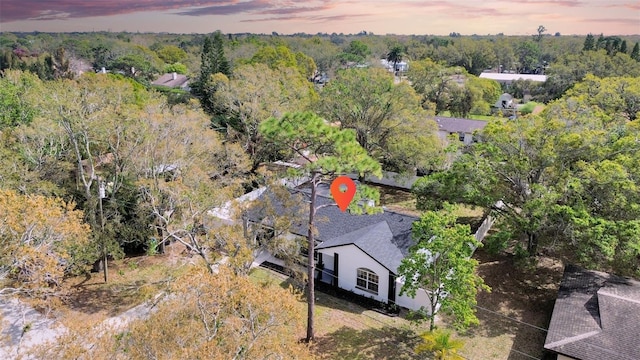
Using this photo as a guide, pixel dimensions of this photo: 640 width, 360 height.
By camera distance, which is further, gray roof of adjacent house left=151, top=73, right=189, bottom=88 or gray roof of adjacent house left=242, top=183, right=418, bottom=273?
gray roof of adjacent house left=151, top=73, right=189, bottom=88

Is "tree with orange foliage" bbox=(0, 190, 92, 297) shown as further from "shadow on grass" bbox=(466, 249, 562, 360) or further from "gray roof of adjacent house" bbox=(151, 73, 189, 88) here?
"gray roof of adjacent house" bbox=(151, 73, 189, 88)

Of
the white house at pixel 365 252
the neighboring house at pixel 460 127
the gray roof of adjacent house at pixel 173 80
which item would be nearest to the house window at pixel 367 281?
the white house at pixel 365 252

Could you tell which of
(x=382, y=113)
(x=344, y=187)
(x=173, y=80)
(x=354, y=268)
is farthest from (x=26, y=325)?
(x=173, y=80)

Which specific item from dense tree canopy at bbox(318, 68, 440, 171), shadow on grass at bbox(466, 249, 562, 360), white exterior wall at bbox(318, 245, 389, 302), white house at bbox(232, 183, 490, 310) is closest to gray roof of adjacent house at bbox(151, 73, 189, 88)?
dense tree canopy at bbox(318, 68, 440, 171)

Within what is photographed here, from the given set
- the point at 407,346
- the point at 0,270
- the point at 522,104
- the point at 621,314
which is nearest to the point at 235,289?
the point at 0,270

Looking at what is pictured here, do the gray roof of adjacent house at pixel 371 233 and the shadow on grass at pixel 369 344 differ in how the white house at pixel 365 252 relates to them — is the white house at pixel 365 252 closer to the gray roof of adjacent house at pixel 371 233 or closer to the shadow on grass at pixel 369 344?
the gray roof of adjacent house at pixel 371 233

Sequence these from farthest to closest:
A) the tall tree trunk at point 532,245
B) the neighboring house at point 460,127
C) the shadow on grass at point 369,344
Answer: the neighboring house at point 460,127 < the tall tree trunk at point 532,245 < the shadow on grass at point 369,344

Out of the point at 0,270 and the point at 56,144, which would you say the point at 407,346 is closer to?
the point at 0,270
